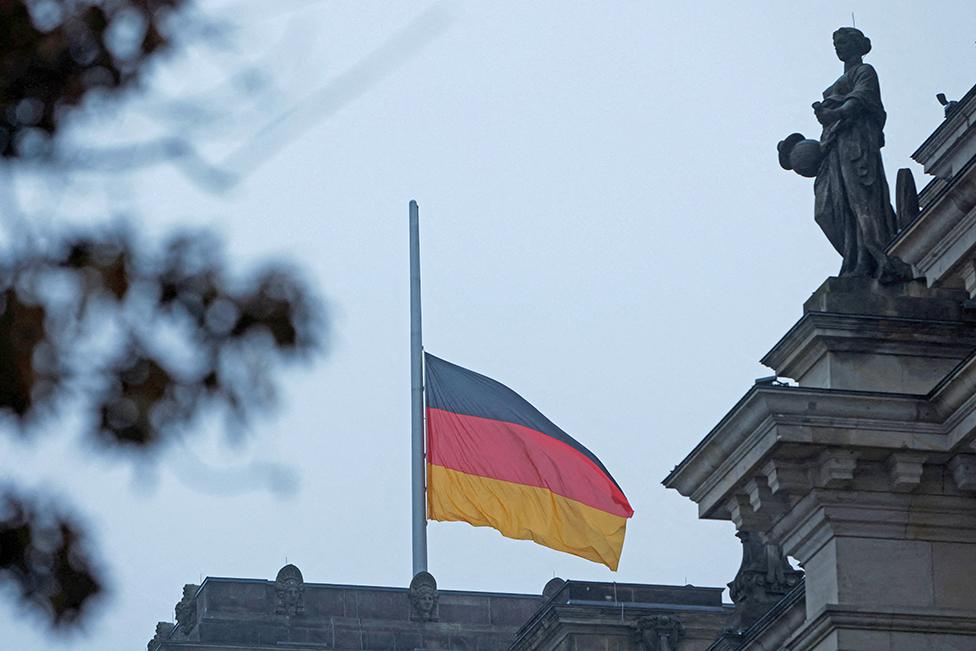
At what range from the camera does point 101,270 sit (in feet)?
22.8

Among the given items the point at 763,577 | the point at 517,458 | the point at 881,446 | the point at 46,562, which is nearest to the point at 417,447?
the point at 517,458

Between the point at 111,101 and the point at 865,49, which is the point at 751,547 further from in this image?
the point at 111,101

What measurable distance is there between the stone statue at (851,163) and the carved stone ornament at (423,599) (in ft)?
72.4

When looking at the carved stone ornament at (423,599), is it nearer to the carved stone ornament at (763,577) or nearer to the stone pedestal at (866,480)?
the carved stone ornament at (763,577)

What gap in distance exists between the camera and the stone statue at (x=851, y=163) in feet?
75.2

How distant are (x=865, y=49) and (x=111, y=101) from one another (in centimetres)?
1791

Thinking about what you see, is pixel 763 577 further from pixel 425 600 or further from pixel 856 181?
pixel 425 600

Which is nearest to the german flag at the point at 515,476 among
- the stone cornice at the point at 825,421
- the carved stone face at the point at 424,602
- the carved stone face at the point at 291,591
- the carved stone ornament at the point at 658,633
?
the carved stone ornament at the point at 658,633

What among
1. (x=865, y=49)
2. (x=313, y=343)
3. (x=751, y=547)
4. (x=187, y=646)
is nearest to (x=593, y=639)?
(x=751, y=547)

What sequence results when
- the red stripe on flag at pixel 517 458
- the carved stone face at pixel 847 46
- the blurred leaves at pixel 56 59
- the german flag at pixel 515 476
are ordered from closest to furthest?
1. the blurred leaves at pixel 56 59
2. the carved stone face at pixel 847 46
3. the german flag at pixel 515 476
4. the red stripe on flag at pixel 517 458

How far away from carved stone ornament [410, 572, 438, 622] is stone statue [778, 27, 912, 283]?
72.4ft

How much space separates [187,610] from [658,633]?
40.0ft

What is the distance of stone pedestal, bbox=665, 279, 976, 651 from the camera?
67.2 feet

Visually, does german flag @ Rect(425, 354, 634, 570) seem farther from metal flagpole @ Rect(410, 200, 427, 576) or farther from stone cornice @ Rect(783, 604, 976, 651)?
stone cornice @ Rect(783, 604, 976, 651)
